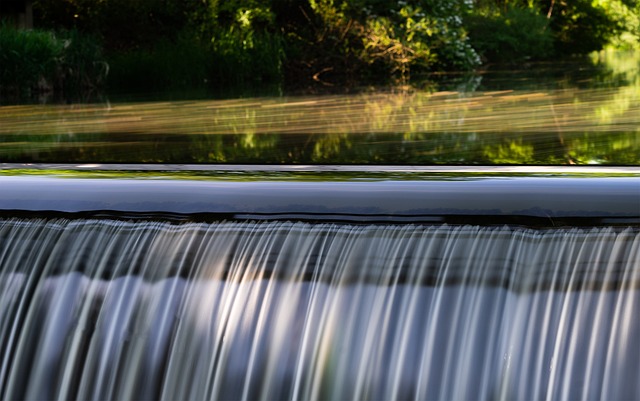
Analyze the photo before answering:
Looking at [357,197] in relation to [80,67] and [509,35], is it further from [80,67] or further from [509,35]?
[509,35]

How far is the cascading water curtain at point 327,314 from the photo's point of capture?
79.1 inches

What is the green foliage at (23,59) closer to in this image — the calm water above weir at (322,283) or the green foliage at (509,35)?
the calm water above weir at (322,283)

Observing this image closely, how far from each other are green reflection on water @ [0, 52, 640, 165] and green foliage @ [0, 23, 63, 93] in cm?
191

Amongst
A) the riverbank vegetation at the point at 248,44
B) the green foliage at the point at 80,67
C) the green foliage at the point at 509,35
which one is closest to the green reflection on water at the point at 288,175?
the riverbank vegetation at the point at 248,44

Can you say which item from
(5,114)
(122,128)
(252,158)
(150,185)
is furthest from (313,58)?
(150,185)

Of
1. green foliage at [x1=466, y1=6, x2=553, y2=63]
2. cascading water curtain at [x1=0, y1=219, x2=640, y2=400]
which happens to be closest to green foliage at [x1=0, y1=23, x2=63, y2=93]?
cascading water curtain at [x1=0, y1=219, x2=640, y2=400]

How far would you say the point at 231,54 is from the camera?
380 inches

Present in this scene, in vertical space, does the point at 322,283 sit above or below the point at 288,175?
below

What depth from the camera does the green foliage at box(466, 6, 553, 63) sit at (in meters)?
13.9

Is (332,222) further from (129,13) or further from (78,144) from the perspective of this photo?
(129,13)

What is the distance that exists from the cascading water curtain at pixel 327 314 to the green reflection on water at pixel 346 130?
619 mm

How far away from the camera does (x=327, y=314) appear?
6.96ft

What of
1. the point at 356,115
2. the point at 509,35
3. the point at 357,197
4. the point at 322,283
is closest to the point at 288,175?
the point at 357,197

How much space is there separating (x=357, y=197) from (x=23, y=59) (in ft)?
19.2
